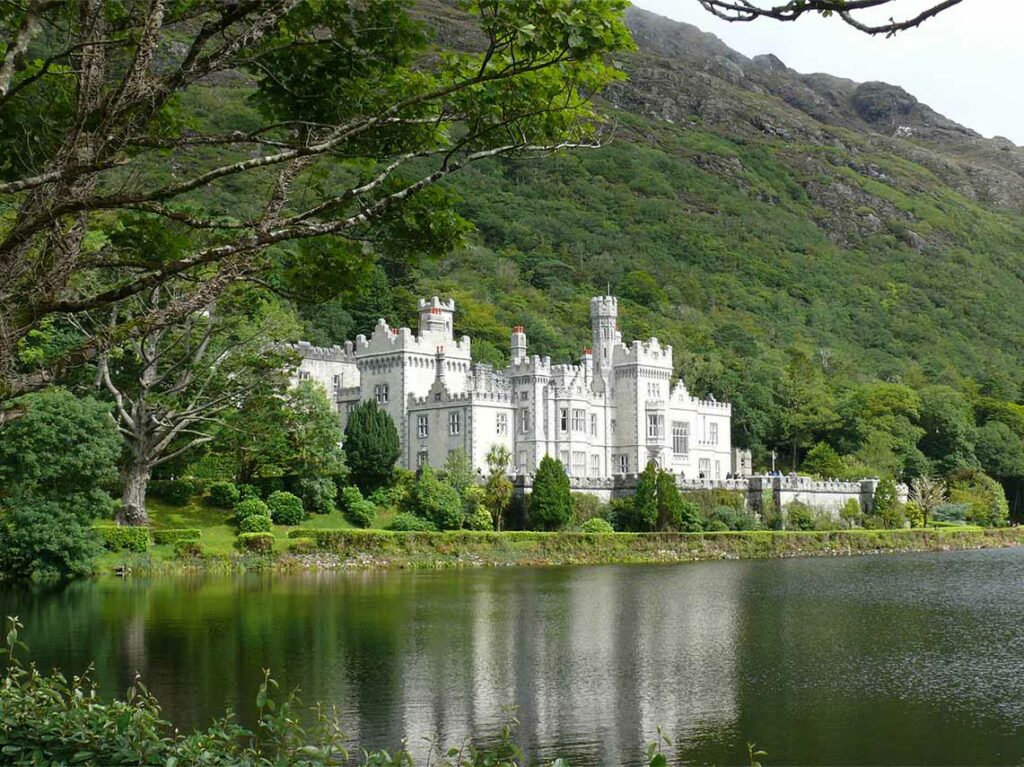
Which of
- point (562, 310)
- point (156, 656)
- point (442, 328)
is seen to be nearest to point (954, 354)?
point (562, 310)

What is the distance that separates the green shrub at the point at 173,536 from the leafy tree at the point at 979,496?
5336 cm

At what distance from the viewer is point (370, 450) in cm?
6028

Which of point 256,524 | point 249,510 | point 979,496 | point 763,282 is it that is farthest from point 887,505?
point 763,282

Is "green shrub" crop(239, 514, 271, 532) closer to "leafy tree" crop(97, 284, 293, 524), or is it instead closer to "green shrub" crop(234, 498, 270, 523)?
"green shrub" crop(234, 498, 270, 523)

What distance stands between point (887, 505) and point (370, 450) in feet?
108

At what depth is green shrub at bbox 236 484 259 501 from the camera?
53312 millimetres

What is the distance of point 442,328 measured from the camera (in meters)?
71.2

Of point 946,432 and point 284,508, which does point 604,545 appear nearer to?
point 284,508

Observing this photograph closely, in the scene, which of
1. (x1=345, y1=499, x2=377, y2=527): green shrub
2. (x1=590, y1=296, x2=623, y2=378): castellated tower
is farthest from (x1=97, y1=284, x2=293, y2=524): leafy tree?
(x1=590, y1=296, x2=623, y2=378): castellated tower

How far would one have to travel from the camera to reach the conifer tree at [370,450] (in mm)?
60281

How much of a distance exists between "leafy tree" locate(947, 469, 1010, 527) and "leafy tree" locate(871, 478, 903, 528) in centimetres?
806

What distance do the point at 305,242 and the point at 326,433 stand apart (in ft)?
139

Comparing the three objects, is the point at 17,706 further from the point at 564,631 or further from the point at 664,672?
the point at 564,631

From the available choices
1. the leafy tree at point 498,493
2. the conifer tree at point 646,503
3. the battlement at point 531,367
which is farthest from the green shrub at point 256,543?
the battlement at point 531,367
